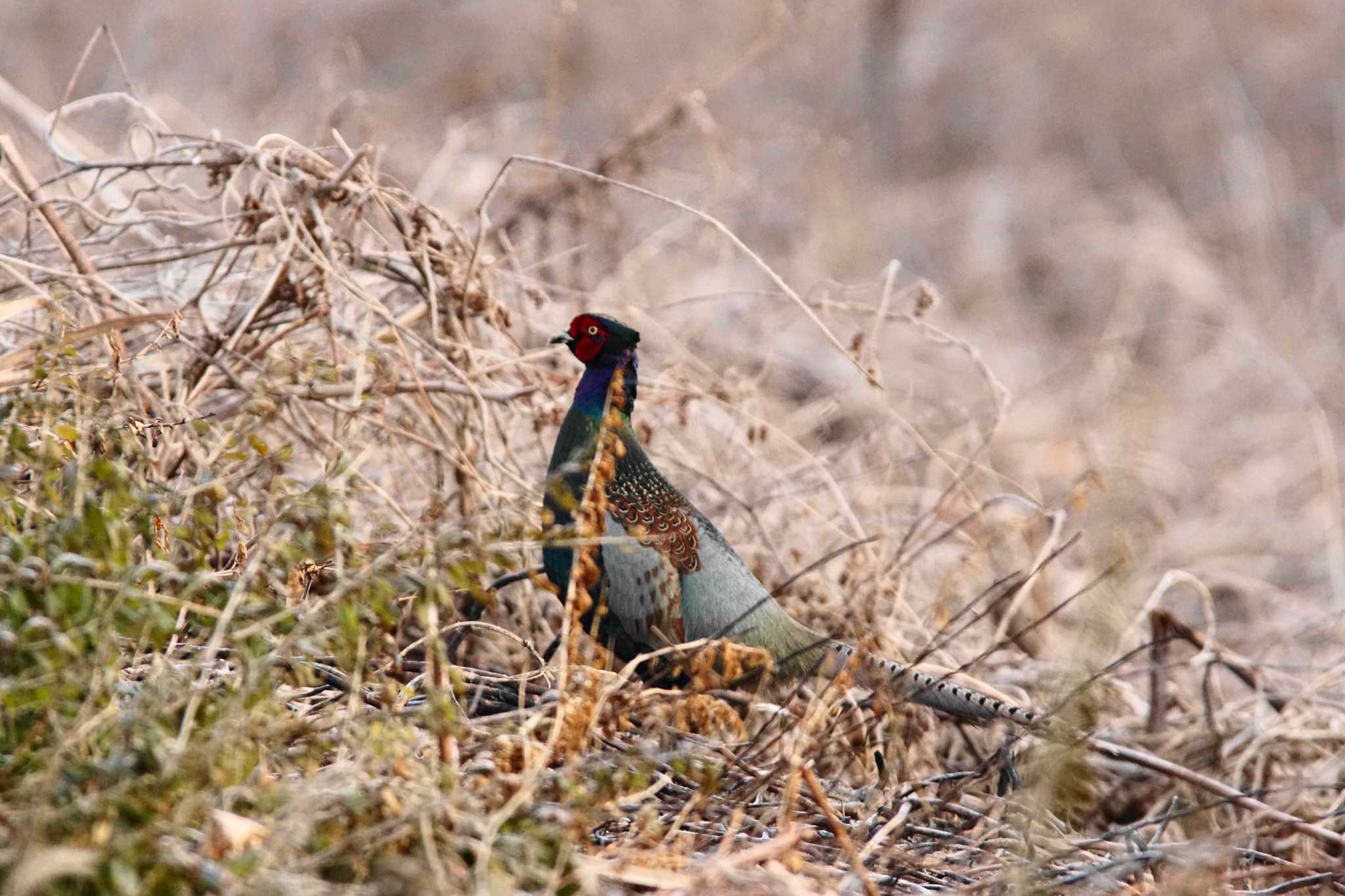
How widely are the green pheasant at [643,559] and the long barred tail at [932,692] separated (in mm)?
11

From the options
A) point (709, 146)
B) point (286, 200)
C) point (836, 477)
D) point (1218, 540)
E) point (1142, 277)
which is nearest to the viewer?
point (286, 200)

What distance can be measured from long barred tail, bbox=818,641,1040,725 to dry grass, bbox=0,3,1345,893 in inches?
3.0

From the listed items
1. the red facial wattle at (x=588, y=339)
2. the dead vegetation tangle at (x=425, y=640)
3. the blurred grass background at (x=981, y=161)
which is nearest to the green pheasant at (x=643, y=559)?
the red facial wattle at (x=588, y=339)

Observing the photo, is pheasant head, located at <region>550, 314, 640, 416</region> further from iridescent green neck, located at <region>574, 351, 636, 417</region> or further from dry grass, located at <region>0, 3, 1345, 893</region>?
dry grass, located at <region>0, 3, 1345, 893</region>

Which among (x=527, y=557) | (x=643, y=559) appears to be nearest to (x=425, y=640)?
(x=643, y=559)

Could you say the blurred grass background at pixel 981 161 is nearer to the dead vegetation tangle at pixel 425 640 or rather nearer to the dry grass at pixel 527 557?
the dry grass at pixel 527 557

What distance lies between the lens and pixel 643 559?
3100 mm

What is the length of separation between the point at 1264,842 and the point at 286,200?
2870mm

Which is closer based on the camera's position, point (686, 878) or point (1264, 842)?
point (686, 878)

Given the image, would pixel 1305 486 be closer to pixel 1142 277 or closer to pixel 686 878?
pixel 1142 277

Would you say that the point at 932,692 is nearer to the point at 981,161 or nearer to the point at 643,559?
the point at 643,559

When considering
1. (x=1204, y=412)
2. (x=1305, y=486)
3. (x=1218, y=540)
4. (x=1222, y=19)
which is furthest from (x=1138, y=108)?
(x=1218, y=540)

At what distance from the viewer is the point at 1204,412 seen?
8320 millimetres

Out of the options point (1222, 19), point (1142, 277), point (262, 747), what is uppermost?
point (1222, 19)
